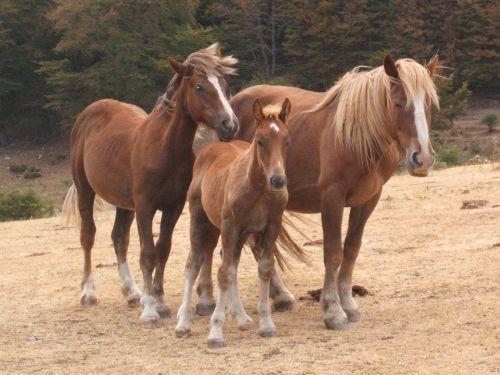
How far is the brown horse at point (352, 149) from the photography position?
6.77 meters

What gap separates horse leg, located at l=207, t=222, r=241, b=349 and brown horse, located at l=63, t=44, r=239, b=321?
1.00 meters

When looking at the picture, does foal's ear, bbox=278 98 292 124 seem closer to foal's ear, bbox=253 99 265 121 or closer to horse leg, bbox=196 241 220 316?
foal's ear, bbox=253 99 265 121

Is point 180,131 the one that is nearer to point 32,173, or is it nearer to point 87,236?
point 87,236

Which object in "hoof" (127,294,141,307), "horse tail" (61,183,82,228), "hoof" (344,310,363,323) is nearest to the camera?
"hoof" (344,310,363,323)

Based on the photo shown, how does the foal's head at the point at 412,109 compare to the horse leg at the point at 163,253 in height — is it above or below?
above

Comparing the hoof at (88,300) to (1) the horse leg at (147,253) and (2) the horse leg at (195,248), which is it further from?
(2) the horse leg at (195,248)

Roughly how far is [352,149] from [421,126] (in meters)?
0.62

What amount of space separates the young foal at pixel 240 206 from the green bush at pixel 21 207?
11871mm

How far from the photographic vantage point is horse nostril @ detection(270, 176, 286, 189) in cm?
628

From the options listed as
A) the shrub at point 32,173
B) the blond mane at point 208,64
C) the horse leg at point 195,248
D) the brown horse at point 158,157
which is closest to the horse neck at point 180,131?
the brown horse at point 158,157

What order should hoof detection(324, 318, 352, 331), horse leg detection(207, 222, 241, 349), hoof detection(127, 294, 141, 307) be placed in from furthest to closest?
hoof detection(127, 294, 141, 307)
hoof detection(324, 318, 352, 331)
horse leg detection(207, 222, 241, 349)

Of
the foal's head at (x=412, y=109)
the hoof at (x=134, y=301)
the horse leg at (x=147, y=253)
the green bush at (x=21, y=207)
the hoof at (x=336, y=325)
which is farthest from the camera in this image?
the green bush at (x=21, y=207)

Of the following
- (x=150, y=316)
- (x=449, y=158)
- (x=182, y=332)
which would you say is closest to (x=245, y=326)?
(x=182, y=332)

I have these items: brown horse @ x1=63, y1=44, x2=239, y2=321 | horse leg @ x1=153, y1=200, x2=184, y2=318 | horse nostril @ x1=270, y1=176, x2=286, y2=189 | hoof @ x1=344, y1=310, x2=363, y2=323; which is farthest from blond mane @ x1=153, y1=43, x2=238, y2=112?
hoof @ x1=344, y1=310, x2=363, y2=323
